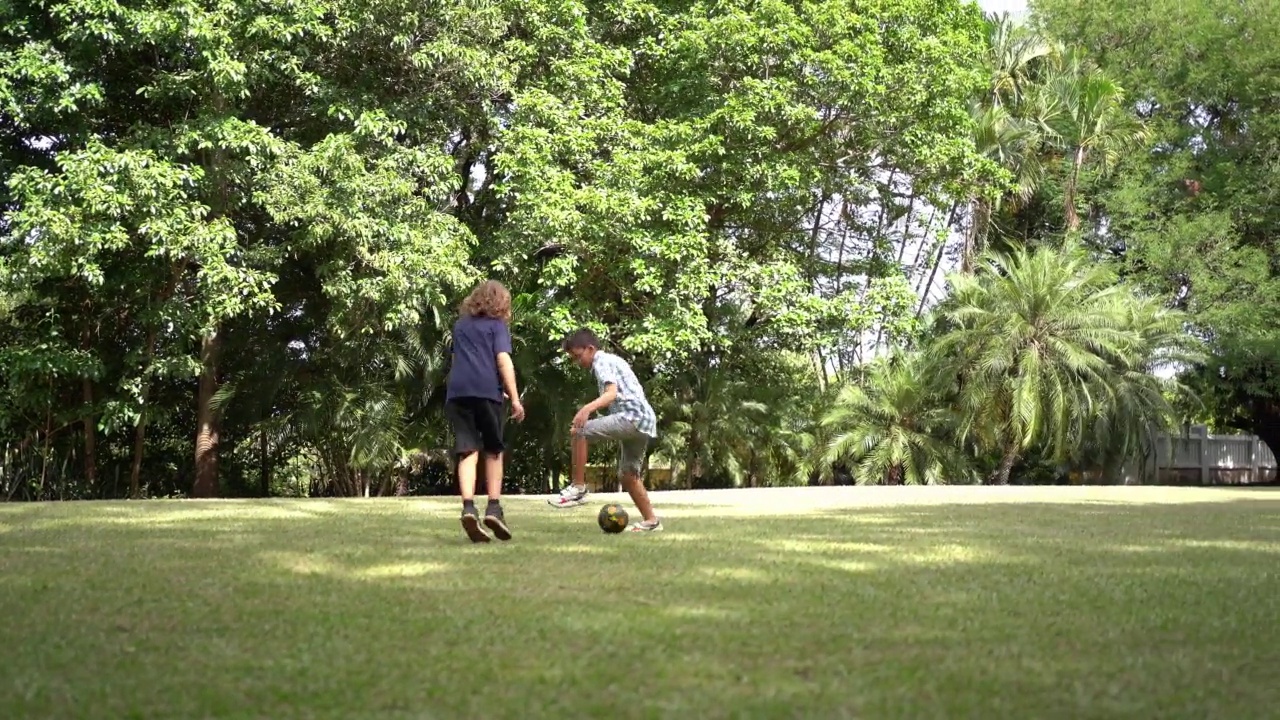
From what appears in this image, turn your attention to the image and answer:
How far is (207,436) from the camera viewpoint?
2244cm

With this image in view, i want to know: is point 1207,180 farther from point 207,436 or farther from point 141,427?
point 141,427

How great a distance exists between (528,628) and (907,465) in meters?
26.0

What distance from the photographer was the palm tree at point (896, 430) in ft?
98.4

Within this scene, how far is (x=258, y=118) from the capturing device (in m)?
21.8

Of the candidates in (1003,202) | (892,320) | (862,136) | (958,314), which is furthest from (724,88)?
(1003,202)

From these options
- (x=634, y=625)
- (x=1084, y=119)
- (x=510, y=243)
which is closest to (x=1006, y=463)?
(x=1084, y=119)

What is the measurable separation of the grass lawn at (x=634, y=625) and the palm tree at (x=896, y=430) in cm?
2047

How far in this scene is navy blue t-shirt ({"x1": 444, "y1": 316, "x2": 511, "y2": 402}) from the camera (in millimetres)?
8648

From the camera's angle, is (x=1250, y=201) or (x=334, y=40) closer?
(x=334, y=40)

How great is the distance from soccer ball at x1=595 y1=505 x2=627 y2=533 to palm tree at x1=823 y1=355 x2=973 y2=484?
20.8 m

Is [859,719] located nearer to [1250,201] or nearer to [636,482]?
[636,482]

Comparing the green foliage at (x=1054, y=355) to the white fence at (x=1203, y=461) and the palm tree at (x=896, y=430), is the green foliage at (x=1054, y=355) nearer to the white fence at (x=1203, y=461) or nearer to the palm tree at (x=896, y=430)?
the palm tree at (x=896, y=430)

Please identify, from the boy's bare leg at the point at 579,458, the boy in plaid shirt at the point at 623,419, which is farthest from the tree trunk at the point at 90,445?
the boy in plaid shirt at the point at 623,419

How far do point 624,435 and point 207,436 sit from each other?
49.0 ft
